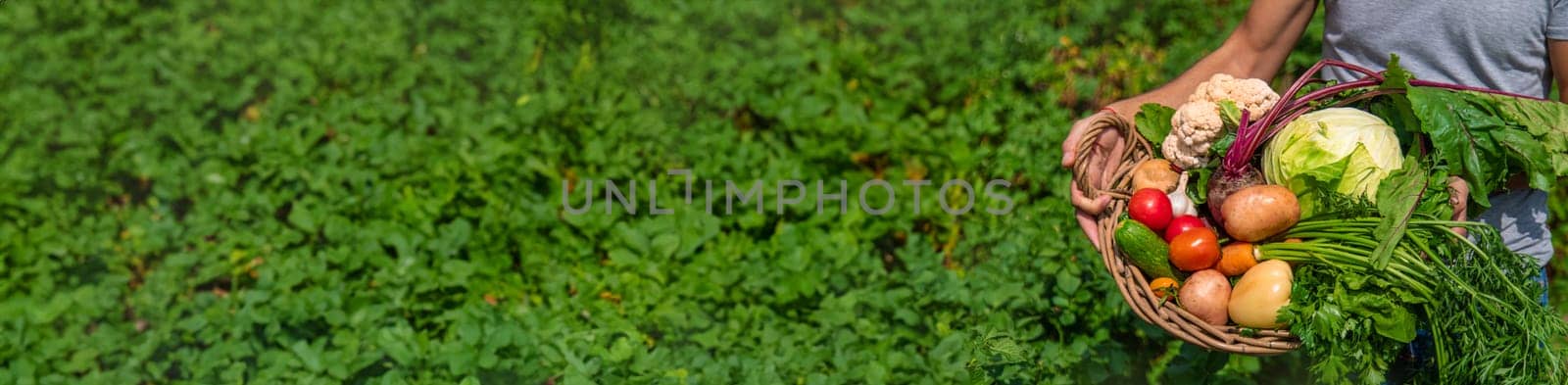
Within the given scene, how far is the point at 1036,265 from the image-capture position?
3635mm

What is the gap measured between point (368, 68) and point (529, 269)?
57.3 inches

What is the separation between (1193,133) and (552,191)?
2.38 meters

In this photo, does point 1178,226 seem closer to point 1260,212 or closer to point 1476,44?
point 1260,212

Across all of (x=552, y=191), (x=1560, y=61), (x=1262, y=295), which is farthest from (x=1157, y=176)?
(x=552, y=191)

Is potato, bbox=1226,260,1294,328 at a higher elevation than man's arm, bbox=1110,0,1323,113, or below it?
below

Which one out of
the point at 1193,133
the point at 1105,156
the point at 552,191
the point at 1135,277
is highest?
the point at 1193,133

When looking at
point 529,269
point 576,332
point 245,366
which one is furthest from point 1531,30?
point 245,366

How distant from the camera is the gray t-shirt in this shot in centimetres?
237

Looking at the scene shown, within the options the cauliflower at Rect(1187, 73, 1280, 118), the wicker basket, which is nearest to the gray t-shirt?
the cauliflower at Rect(1187, 73, 1280, 118)

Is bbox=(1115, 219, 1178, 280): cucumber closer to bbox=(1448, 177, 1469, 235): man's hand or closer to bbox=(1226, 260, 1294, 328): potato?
bbox=(1226, 260, 1294, 328): potato

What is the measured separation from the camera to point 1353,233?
7.44 ft

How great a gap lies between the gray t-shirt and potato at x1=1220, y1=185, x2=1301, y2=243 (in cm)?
42

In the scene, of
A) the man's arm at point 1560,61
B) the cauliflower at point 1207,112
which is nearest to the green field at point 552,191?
the cauliflower at point 1207,112

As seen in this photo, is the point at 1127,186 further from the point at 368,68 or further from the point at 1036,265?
the point at 368,68
